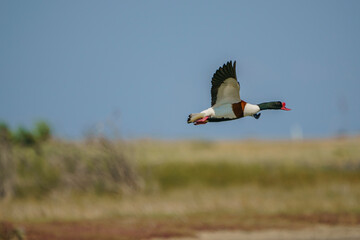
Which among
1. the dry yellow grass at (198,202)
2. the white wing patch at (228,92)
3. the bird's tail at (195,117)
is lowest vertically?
the dry yellow grass at (198,202)

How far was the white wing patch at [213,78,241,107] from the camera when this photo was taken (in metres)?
5.10

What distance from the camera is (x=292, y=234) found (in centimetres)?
1631

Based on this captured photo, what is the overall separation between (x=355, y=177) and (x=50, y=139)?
47.3 feet

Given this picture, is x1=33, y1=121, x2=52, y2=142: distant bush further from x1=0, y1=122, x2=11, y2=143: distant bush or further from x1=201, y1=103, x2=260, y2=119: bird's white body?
x1=201, y1=103, x2=260, y2=119: bird's white body

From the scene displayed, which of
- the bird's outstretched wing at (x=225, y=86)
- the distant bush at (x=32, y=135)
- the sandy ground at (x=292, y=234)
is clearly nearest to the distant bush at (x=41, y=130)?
the distant bush at (x=32, y=135)

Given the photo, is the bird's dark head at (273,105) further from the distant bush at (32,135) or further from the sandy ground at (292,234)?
the distant bush at (32,135)

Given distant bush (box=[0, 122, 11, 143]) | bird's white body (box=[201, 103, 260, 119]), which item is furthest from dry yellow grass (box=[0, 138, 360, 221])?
bird's white body (box=[201, 103, 260, 119])

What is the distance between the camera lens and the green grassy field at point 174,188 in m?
18.8

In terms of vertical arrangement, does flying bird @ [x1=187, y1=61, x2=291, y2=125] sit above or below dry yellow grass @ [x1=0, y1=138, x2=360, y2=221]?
above

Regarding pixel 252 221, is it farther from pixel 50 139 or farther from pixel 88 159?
pixel 50 139

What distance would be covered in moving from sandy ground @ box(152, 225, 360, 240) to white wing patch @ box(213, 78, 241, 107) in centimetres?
1099

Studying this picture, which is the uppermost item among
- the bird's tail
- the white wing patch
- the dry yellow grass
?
the white wing patch

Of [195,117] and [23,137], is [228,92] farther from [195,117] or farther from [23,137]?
[23,137]

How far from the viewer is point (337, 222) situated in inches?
682
